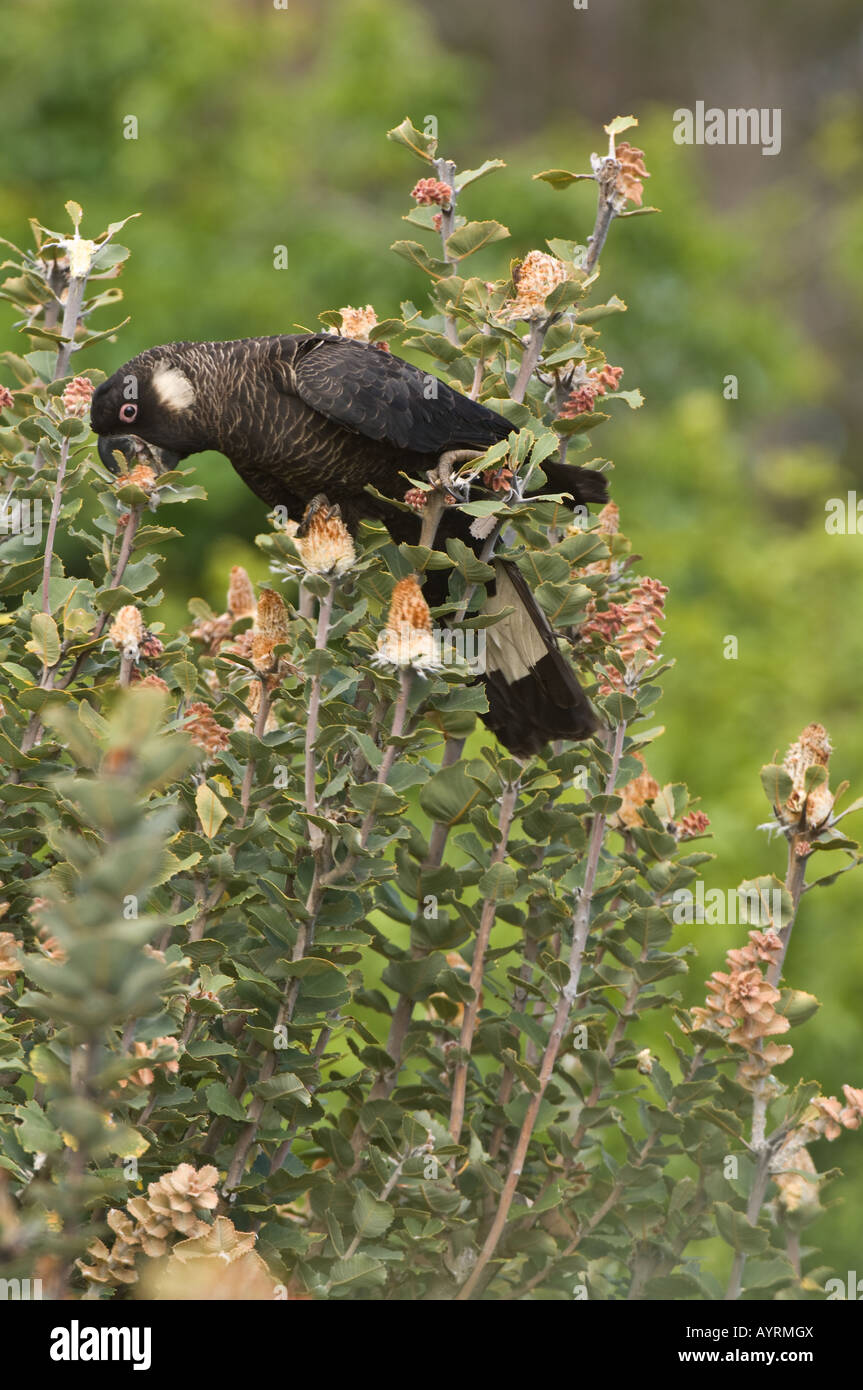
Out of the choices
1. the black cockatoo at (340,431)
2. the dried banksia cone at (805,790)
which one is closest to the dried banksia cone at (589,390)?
the black cockatoo at (340,431)

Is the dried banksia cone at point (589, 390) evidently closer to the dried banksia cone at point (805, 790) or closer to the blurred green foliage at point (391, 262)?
the dried banksia cone at point (805, 790)

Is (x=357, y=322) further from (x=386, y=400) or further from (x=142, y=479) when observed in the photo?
(x=142, y=479)

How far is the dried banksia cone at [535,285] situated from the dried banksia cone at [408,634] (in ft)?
1.03

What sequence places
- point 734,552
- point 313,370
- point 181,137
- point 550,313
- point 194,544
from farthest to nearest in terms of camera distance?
1. point 181,137
2. point 194,544
3. point 734,552
4. point 313,370
5. point 550,313

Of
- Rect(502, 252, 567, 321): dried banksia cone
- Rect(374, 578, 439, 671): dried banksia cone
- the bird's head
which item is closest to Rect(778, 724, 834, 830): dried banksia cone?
Rect(374, 578, 439, 671): dried banksia cone

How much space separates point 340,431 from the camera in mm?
1822

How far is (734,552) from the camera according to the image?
5270 millimetres

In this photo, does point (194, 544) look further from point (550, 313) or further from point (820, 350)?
point (820, 350)

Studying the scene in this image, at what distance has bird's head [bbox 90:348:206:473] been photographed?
6.04ft

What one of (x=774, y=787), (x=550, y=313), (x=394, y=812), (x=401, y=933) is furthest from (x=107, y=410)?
(x=401, y=933)

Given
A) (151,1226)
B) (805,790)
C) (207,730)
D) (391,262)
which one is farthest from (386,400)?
(391,262)

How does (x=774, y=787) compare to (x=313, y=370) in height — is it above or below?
below

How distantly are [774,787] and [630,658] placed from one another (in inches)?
8.1

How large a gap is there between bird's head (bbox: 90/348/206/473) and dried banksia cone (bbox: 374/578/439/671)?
2.49ft
